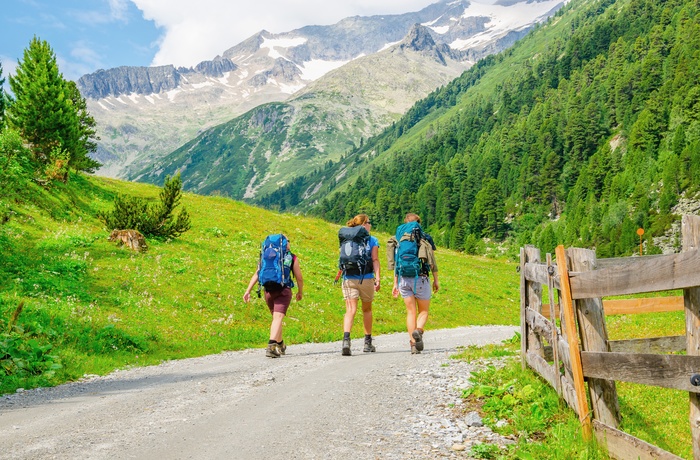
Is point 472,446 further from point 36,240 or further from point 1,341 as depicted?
point 36,240

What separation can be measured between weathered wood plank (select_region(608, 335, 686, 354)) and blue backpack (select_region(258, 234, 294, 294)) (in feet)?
28.0

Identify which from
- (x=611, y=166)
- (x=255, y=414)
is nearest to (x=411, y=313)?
(x=255, y=414)

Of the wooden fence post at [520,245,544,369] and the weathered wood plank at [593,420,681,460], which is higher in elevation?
the wooden fence post at [520,245,544,369]

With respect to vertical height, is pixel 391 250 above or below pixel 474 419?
above

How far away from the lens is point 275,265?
578 inches

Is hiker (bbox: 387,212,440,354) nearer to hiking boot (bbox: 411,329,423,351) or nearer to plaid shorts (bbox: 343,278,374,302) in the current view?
hiking boot (bbox: 411,329,423,351)

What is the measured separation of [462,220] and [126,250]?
166 m

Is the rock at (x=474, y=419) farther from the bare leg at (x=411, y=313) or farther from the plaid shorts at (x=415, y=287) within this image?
the plaid shorts at (x=415, y=287)

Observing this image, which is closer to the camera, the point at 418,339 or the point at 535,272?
the point at 535,272

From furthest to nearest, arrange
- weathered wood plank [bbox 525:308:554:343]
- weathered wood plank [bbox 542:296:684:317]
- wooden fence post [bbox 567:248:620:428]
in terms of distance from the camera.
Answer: weathered wood plank [bbox 542:296:684:317] < weathered wood plank [bbox 525:308:554:343] < wooden fence post [bbox 567:248:620:428]

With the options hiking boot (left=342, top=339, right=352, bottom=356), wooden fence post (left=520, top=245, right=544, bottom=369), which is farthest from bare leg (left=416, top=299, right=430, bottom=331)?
wooden fence post (left=520, top=245, right=544, bottom=369)

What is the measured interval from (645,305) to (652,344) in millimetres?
2828

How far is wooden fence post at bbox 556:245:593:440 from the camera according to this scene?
6.66 m

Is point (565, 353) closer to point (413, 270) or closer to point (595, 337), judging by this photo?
point (595, 337)
